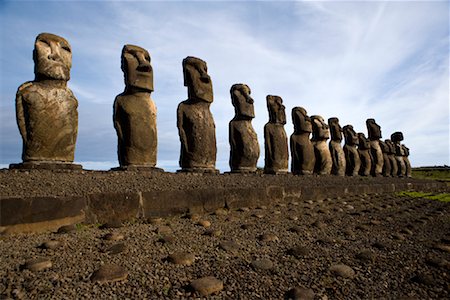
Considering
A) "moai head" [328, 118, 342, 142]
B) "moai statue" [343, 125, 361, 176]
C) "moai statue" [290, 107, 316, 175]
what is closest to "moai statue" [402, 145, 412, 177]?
"moai statue" [343, 125, 361, 176]

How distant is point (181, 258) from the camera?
7.78 feet

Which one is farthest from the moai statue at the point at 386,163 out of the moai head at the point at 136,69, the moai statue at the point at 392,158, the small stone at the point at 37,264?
the small stone at the point at 37,264

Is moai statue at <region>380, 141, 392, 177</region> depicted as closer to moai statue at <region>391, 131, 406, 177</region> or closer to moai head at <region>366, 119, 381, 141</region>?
moai head at <region>366, 119, 381, 141</region>

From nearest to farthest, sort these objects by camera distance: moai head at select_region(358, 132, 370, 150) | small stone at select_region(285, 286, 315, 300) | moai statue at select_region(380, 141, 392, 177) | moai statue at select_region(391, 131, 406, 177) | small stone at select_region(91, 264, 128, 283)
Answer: small stone at select_region(285, 286, 315, 300), small stone at select_region(91, 264, 128, 283), moai head at select_region(358, 132, 370, 150), moai statue at select_region(380, 141, 392, 177), moai statue at select_region(391, 131, 406, 177)

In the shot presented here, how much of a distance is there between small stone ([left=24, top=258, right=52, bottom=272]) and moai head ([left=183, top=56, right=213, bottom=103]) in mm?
5251

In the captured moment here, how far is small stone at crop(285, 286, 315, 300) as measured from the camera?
1807 mm

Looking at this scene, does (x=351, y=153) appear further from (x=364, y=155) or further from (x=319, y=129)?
(x=319, y=129)

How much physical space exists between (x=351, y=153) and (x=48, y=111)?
39.4 feet

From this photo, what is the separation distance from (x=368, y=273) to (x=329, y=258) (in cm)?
38

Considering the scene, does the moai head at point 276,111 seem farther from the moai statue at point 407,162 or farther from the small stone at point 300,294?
Answer: the moai statue at point 407,162

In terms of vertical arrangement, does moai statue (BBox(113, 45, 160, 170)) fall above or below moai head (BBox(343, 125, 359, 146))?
below

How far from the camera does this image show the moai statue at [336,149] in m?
12.4

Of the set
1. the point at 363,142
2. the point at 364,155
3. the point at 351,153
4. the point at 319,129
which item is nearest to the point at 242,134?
the point at 319,129

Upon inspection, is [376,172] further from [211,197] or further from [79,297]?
[79,297]
